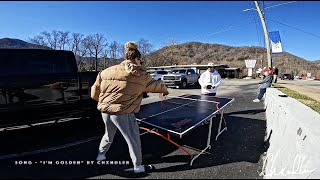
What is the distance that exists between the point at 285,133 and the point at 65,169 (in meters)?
3.65

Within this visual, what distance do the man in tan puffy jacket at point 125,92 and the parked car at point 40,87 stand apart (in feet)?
6.85

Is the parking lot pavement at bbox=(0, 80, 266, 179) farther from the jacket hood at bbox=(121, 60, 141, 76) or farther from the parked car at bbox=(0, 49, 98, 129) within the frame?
the jacket hood at bbox=(121, 60, 141, 76)

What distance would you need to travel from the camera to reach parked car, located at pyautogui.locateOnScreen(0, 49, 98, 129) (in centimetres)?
480

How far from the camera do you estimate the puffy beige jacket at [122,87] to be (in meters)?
3.46

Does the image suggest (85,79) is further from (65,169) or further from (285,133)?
(285,133)

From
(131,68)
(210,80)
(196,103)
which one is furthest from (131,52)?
(210,80)

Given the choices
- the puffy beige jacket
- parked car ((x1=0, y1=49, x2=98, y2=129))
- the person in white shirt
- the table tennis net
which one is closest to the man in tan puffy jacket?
the puffy beige jacket

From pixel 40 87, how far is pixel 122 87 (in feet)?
8.53

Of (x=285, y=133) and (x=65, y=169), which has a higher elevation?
(x=285, y=133)

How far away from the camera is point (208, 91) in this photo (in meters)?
8.02

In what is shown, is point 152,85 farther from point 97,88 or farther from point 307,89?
point 307,89

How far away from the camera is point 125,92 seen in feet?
11.4

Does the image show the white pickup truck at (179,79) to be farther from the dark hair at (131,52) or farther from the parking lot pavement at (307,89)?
the dark hair at (131,52)

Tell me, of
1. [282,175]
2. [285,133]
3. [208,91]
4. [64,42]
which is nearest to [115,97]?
[282,175]
